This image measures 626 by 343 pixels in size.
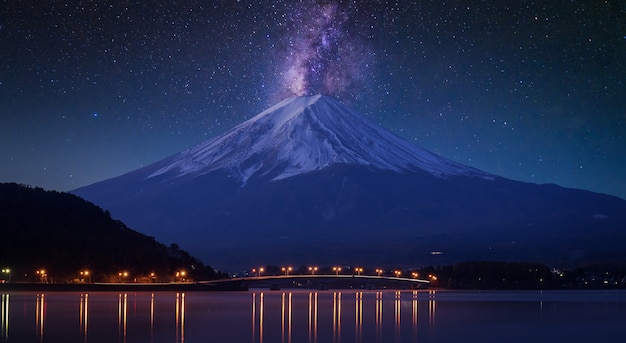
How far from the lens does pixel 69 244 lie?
10662cm

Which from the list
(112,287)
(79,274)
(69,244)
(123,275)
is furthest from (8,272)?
(123,275)

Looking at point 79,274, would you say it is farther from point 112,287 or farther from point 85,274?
point 112,287

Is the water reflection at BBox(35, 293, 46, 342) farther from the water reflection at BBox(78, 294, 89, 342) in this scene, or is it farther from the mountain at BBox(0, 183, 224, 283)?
the mountain at BBox(0, 183, 224, 283)

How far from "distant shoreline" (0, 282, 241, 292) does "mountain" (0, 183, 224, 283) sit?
12.1 feet

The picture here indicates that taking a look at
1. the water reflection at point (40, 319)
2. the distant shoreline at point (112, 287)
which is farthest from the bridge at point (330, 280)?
the water reflection at point (40, 319)

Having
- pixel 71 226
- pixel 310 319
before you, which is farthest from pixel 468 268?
pixel 310 319

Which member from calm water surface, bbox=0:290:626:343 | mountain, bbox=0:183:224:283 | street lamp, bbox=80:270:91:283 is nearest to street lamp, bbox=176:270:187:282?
mountain, bbox=0:183:224:283

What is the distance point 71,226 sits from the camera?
117 m

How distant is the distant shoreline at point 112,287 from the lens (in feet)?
294

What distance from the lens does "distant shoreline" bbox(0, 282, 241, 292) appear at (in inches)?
3529

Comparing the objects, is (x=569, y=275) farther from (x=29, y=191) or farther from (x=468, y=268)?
(x=29, y=191)

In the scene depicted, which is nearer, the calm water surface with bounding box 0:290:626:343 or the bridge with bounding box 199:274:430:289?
the calm water surface with bounding box 0:290:626:343

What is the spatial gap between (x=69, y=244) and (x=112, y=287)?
34.9 ft

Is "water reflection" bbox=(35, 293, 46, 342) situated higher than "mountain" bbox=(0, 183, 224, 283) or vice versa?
"mountain" bbox=(0, 183, 224, 283)
